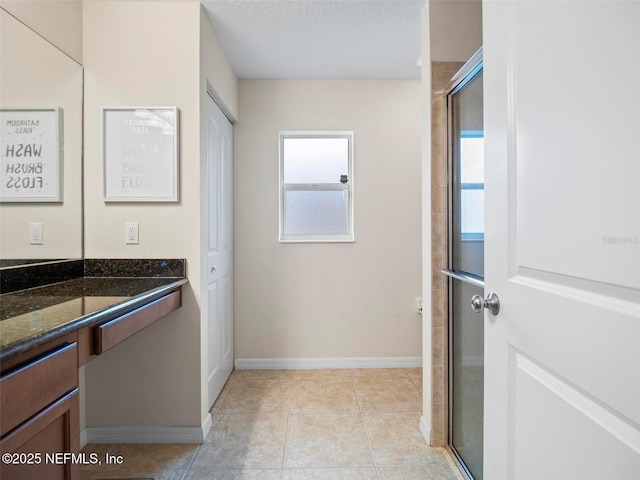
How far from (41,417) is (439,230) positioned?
1713mm

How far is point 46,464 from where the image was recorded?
0.87 m

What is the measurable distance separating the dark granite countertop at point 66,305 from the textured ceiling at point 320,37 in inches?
62.6

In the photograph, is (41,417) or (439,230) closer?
(41,417)

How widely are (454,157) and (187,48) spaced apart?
1.57m

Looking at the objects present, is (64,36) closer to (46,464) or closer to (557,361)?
(46,464)

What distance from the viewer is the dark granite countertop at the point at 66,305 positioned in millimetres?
828

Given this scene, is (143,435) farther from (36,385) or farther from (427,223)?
(427,223)

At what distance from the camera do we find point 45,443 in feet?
2.84

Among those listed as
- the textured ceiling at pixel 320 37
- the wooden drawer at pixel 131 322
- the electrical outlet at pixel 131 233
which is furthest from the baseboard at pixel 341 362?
the textured ceiling at pixel 320 37

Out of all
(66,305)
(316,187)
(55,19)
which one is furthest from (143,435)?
(55,19)

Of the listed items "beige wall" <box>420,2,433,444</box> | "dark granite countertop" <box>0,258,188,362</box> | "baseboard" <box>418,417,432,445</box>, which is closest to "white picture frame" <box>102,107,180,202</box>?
"dark granite countertop" <box>0,258,188,362</box>

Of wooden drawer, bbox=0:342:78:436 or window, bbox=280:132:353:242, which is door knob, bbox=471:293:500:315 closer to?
wooden drawer, bbox=0:342:78:436

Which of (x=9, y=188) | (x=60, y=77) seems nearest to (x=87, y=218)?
(x=9, y=188)

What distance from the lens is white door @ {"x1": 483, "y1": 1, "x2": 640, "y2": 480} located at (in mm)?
569
